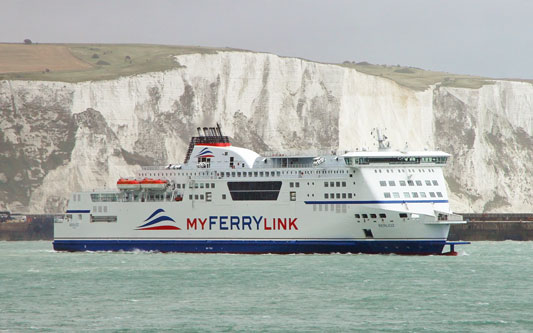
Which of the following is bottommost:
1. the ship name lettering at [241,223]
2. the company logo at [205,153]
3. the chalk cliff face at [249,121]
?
the ship name lettering at [241,223]

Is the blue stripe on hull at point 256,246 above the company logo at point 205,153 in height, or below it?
below

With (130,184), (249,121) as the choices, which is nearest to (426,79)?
(249,121)

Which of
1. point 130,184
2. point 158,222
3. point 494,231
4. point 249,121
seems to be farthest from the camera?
point 249,121

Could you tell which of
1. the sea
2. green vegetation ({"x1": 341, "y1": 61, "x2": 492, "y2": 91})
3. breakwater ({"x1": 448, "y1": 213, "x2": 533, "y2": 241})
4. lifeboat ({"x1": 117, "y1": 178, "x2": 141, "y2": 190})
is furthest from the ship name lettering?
green vegetation ({"x1": 341, "y1": 61, "x2": 492, "y2": 91})

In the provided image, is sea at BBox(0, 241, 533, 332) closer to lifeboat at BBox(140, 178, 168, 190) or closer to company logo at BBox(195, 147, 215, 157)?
lifeboat at BBox(140, 178, 168, 190)

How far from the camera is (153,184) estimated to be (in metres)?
A: 54.6

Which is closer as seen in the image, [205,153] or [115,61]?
[205,153]

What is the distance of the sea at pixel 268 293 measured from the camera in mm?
30953

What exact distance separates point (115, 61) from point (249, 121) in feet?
62.4

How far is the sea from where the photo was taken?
31.0 m

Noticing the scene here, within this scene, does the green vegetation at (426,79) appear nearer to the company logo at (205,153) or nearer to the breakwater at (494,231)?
the breakwater at (494,231)

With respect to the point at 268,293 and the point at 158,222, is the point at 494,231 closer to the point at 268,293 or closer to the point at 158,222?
the point at 158,222

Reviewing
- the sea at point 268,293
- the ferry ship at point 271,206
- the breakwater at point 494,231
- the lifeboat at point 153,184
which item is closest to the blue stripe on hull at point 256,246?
the ferry ship at point 271,206

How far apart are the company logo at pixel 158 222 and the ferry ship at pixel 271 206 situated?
0.16 ft
